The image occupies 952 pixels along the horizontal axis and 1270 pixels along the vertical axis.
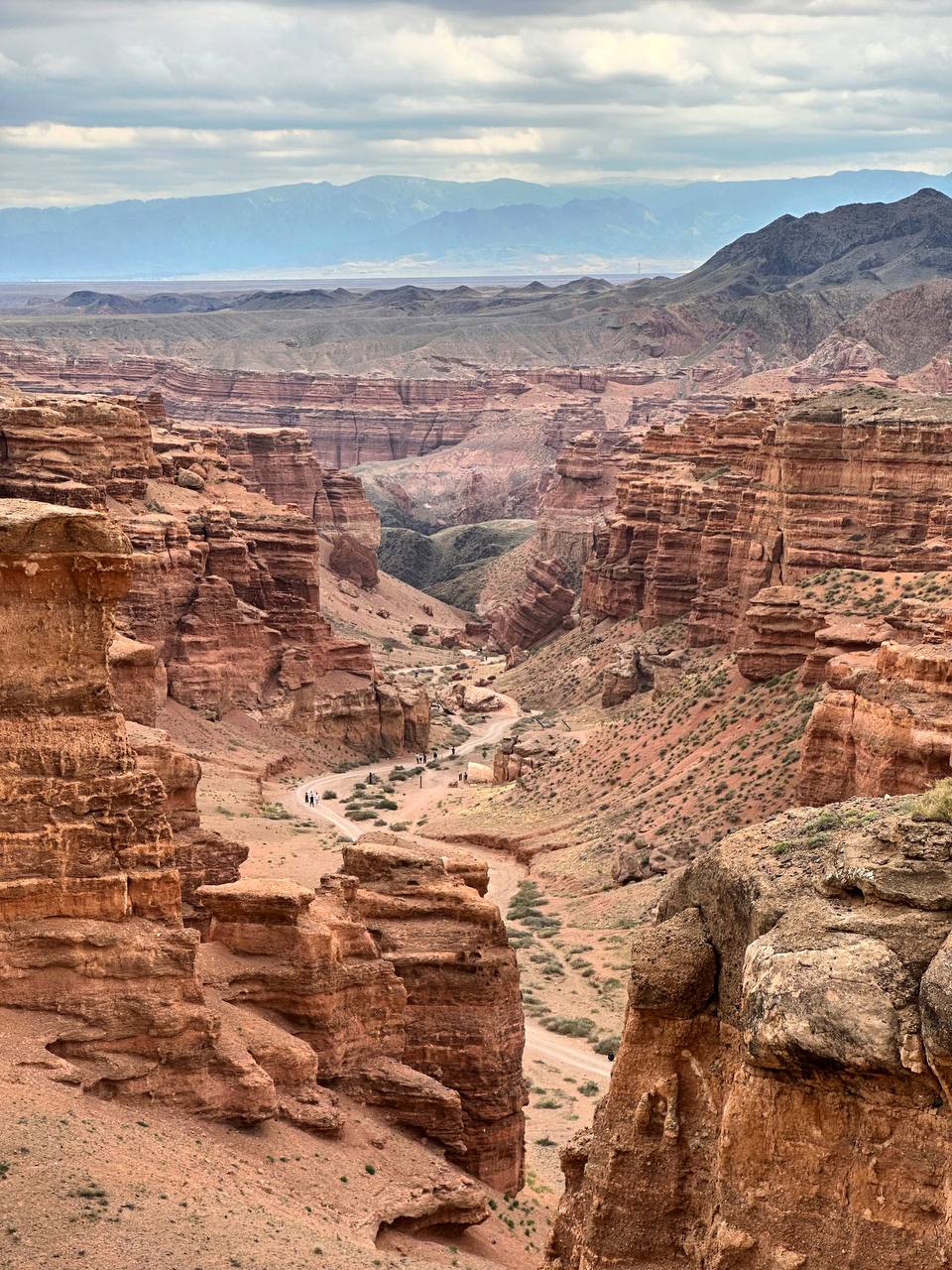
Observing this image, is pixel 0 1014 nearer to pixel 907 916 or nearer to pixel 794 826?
pixel 794 826

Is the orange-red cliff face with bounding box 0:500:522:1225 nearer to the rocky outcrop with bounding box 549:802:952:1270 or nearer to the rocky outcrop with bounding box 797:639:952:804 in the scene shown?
the rocky outcrop with bounding box 549:802:952:1270

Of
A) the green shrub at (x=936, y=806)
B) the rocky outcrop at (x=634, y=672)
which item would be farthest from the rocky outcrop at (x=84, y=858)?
the rocky outcrop at (x=634, y=672)

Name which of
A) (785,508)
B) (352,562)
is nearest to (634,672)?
(785,508)

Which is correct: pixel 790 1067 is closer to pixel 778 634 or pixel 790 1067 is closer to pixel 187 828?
pixel 187 828

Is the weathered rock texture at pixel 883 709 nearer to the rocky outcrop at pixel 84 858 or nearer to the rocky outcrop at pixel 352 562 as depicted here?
the rocky outcrop at pixel 84 858

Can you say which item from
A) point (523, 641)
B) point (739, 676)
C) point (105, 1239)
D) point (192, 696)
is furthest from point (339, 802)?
point (105, 1239)

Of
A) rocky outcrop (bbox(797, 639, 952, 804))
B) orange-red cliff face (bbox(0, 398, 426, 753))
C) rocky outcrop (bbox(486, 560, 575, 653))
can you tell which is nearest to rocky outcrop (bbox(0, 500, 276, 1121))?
rocky outcrop (bbox(797, 639, 952, 804))
